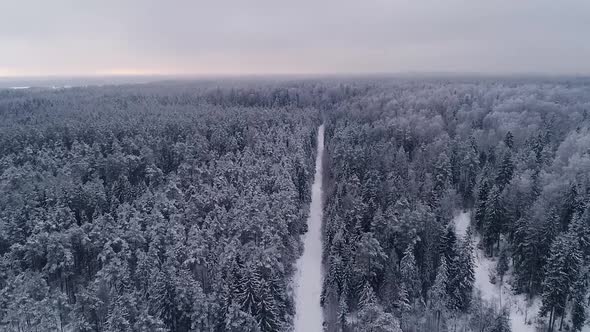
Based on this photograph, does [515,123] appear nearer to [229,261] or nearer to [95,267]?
[229,261]

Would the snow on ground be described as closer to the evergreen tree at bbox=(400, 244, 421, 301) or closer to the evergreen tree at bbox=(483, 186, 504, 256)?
the evergreen tree at bbox=(483, 186, 504, 256)

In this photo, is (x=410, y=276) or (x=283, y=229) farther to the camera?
(x=283, y=229)

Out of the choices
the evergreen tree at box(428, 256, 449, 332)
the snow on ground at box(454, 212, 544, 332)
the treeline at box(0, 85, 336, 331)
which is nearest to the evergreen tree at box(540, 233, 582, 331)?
the snow on ground at box(454, 212, 544, 332)

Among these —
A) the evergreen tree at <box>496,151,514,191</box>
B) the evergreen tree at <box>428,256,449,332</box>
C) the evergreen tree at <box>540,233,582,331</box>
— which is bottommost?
the evergreen tree at <box>428,256,449,332</box>

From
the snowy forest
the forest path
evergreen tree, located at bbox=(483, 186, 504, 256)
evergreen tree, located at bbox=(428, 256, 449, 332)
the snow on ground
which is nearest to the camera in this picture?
the snowy forest

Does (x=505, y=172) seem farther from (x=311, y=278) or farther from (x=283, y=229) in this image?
(x=283, y=229)

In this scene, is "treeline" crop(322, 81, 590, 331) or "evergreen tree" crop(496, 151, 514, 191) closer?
"treeline" crop(322, 81, 590, 331)

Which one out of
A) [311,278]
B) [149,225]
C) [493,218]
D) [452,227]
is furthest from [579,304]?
[149,225]
